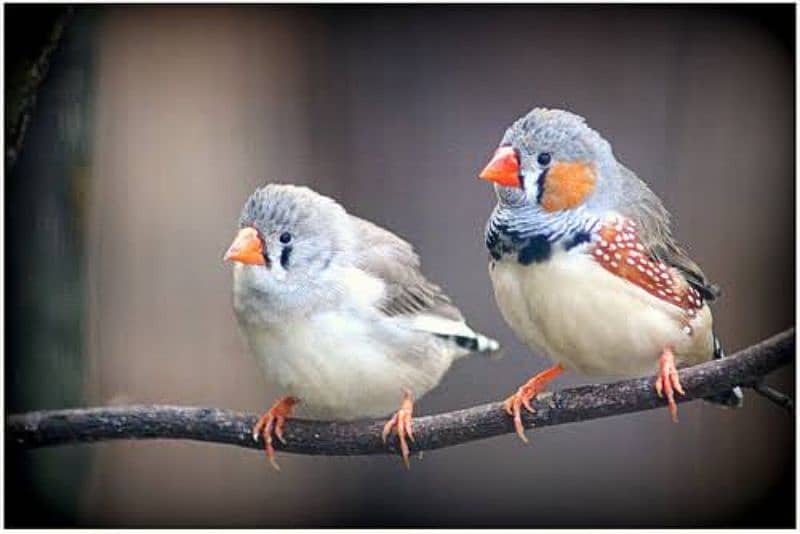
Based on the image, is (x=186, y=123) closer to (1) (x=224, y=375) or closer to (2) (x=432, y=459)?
(1) (x=224, y=375)

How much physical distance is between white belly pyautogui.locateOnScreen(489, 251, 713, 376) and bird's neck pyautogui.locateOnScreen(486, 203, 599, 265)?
0.01m

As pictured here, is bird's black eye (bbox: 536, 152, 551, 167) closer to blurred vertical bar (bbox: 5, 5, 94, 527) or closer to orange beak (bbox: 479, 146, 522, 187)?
orange beak (bbox: 479, 146, 522, 187)

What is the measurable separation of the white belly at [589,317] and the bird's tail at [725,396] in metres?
0.02

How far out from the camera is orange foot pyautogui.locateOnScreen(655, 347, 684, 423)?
1.31 meters

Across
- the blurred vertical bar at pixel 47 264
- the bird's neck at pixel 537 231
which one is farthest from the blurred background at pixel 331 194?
the bird's neck at pixel 537 231

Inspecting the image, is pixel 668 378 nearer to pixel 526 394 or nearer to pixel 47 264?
pixel 526 394

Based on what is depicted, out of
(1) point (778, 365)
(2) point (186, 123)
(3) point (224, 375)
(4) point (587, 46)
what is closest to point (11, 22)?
(2) point (186, 123)

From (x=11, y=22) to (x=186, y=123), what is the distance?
0.23 metres

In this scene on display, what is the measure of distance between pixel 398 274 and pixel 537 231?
18 centimetres

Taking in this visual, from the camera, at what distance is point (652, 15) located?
1.46m

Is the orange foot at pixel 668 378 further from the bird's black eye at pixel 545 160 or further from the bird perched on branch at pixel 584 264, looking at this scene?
the bird's black eye at pixel 545 160

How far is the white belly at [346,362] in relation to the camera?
1332 mm

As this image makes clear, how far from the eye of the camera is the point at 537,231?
1.31m

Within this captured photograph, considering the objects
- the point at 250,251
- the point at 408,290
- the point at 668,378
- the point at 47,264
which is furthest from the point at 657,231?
the point at 47,264
